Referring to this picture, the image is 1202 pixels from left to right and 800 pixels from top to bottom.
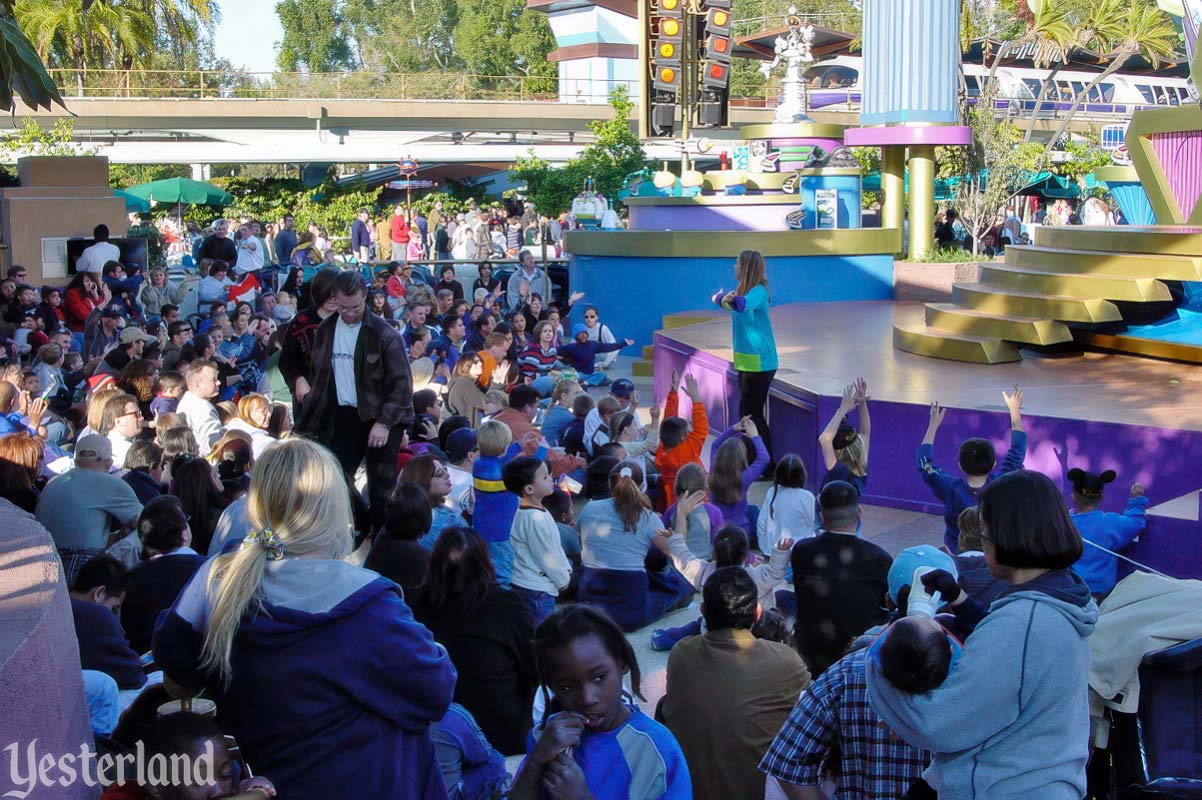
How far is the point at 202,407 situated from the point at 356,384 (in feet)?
7.30

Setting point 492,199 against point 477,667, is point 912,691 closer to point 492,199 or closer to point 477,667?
point 477,667

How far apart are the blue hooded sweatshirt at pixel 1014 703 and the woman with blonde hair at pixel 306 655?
3.36ft

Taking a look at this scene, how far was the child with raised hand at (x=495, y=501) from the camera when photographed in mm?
5898

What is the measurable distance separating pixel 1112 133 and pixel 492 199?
749 inches

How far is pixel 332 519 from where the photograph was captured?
9.64 ft

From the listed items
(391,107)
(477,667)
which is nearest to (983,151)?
(477,667)

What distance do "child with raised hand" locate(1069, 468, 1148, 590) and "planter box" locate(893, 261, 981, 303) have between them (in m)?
12.2

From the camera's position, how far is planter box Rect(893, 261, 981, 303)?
18.3 m

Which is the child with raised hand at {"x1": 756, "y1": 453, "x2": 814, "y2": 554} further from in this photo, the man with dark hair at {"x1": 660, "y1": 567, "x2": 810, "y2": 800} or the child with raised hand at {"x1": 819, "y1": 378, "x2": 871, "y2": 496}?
the man with dark hair at {"x1": 660, "y1": 567, "x2": 810, "y2": 800}

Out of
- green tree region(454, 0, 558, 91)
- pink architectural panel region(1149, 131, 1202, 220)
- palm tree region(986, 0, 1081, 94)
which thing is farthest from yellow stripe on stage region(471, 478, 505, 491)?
green tree region(454, 0, 558, 91)

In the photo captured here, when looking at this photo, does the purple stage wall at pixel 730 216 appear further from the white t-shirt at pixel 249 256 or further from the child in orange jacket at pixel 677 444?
the child in orange jacket at pixel 677 444

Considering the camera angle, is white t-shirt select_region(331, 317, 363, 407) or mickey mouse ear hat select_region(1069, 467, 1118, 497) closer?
mickey mouse ear hat select_region(1069, 467, 1118, 497)

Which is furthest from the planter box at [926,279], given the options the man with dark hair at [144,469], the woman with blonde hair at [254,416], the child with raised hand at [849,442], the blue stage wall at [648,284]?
the man with dark hair at [144,469]

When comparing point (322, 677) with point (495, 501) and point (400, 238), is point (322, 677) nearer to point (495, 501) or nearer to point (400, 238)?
point (495, 501)
